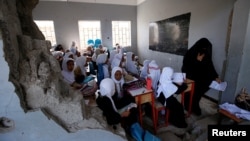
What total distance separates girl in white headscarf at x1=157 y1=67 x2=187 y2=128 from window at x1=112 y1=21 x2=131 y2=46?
18.5 ft

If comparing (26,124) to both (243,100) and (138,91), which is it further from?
(243,100)

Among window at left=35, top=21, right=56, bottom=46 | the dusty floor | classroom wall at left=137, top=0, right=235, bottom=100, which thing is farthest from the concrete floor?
window at left=35, top=21, right=56, bottom=46

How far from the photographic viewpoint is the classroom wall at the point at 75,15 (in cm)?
618

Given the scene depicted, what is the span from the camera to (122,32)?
25.5 ft

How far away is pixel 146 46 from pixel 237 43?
4683 millimetres

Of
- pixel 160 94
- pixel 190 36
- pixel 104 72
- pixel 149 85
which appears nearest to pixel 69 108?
pixel 149 85

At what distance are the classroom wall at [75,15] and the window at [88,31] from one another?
33cm

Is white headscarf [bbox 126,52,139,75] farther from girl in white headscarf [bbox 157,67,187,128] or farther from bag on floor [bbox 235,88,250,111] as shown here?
bag on floor [bbox 235,88,250,111]

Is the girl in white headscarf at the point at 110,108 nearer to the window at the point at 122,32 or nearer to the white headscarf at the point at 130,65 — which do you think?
the white headscarf at the point at 130,65

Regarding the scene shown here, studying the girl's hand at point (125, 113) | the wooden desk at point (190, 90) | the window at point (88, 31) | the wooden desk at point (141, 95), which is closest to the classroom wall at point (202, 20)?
the wooden desk at point (190, 90)

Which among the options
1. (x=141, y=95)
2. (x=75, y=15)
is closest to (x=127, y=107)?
(x=141, y=95)

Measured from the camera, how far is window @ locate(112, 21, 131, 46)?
7.58 m

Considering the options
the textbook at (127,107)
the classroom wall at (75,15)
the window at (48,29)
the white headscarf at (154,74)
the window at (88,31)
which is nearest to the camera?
the textbook at (127,107)

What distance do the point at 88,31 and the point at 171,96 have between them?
20.2 ft
